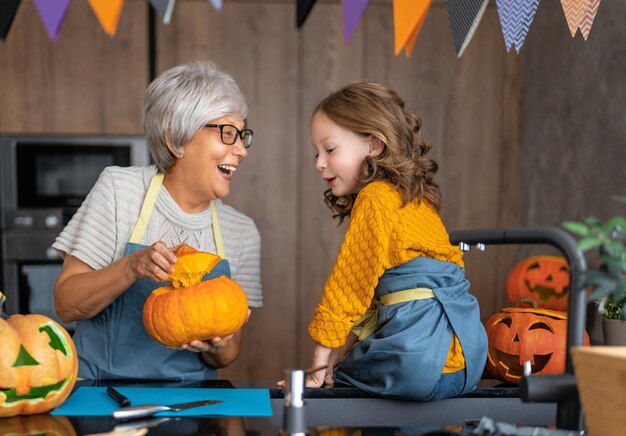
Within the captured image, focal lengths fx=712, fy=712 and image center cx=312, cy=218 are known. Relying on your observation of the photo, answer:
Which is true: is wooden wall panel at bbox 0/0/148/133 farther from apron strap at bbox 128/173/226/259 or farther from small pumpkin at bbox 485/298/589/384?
small pumpkin at bbox 485/298/589/384

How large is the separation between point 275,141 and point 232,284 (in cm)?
196

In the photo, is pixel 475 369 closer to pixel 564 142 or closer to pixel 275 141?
pixel 564 142

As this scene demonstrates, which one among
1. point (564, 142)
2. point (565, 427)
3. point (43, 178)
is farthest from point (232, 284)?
point (43, 178)

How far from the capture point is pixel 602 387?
85cm

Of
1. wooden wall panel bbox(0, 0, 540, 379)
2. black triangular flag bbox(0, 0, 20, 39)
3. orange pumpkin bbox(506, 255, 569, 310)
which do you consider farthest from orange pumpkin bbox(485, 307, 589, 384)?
wooden wall panel bbox(0, 0, 540, 379)

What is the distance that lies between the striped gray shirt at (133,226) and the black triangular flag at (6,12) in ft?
1.29

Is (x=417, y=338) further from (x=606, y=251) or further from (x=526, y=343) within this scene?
(x=606, y=251)

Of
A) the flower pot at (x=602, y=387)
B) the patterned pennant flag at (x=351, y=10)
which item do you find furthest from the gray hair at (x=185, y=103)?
the flower pot at (x=602, y=387)

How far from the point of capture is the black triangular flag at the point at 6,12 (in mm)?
1630

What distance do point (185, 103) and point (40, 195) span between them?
1.73 m

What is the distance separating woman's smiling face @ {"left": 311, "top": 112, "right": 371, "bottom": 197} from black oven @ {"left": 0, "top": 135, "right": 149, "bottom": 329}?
174 centimetres

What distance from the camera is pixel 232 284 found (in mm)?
1387

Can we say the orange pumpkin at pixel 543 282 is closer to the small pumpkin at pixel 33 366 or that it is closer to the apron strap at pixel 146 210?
the apron strap at pixel 146 210

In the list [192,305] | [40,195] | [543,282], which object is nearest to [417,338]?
[192,305]
